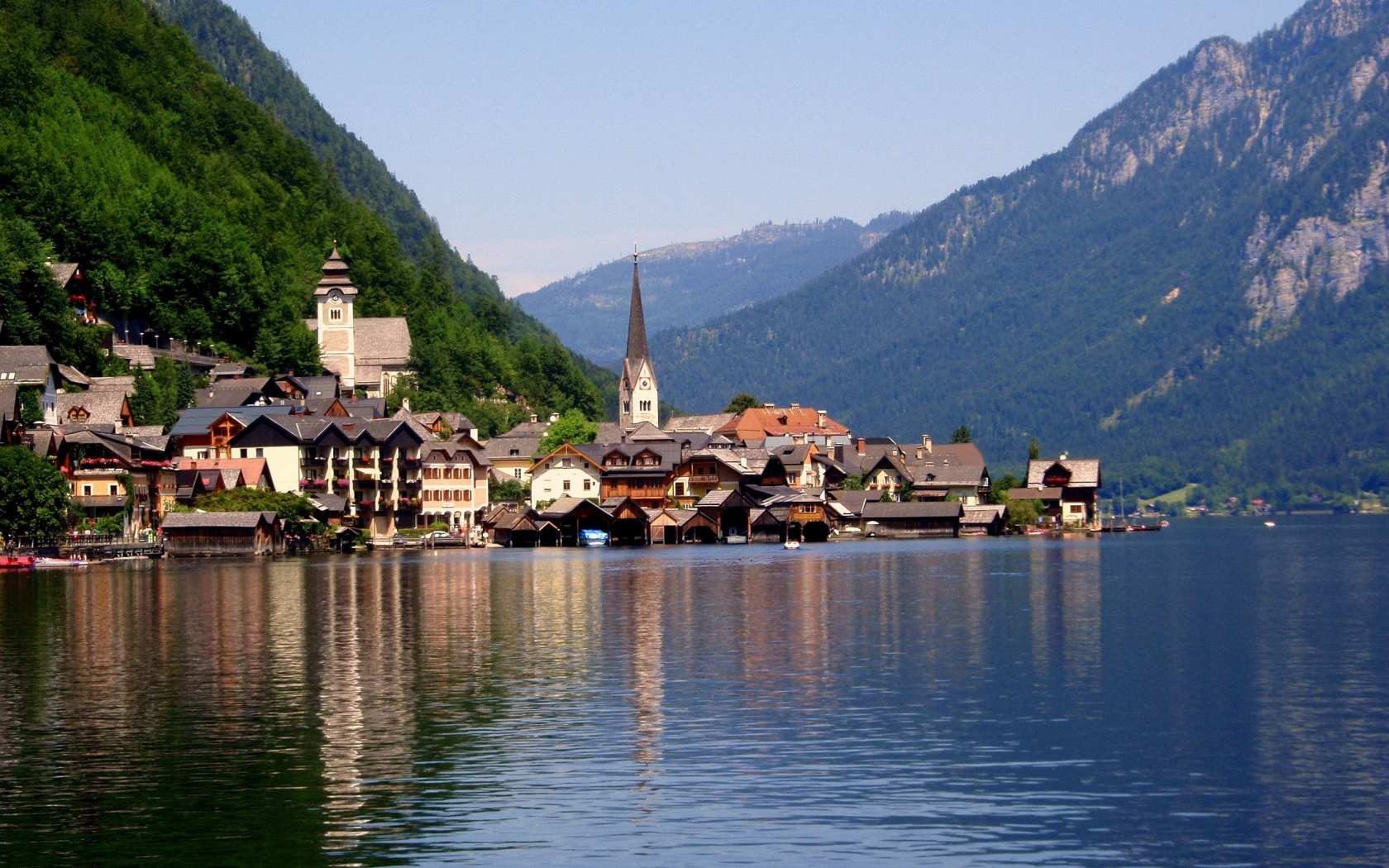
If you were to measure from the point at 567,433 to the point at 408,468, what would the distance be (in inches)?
999

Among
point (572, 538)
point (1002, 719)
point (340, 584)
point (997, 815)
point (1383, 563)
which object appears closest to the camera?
point (997, 815)

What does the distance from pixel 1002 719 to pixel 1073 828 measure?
31.6 ft

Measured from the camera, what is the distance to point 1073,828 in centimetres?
2541

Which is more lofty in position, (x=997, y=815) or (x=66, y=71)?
(x=66, y=71)

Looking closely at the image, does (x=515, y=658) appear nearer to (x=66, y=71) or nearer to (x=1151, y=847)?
(x=1151, y=847)

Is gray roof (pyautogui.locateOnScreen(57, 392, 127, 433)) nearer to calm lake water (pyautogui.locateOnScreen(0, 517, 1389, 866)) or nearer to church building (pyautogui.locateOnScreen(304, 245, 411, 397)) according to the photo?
church building (pyautogui.locateOnScreen(304, 245, 411, 397))

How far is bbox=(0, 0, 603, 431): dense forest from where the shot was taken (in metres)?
140

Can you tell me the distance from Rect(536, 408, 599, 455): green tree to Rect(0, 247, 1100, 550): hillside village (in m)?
0.49

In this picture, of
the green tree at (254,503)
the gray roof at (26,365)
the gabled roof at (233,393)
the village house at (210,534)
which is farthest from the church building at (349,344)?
the village house at (210,534)

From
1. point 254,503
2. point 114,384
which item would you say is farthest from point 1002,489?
point 114,384

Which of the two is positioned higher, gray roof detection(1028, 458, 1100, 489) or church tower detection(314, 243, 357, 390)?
church tower detection(314, 243, 357, 390)

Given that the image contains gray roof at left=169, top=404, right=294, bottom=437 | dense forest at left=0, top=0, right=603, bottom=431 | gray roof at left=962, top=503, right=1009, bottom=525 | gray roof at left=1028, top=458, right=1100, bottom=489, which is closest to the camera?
gray roof at left=169, top=404, right=294, bottom=437

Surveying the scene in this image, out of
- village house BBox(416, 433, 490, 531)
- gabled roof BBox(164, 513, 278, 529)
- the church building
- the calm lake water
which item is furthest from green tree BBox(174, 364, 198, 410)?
the calm lake water

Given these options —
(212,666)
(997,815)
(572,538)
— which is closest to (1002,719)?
(997,815)
